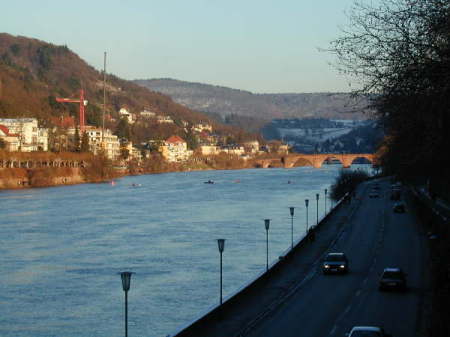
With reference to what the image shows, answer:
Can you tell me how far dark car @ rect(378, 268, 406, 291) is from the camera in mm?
20250

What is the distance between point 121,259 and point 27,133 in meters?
87.1

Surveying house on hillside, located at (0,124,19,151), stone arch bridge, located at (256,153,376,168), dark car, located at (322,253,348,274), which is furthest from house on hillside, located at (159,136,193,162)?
dark car, located at (322,253,348,274)

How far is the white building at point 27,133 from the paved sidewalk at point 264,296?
83.9m

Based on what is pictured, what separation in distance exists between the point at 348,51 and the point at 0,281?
54.8ft

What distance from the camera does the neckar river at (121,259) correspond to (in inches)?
840

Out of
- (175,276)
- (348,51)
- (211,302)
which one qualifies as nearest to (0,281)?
(175,276)

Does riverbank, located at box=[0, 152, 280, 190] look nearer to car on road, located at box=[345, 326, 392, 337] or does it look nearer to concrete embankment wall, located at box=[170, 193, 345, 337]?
concrete embankment wall, located at box=[170, 193, 345, 337]

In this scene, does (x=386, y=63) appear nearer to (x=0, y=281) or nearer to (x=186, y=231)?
(x=0, y=281)

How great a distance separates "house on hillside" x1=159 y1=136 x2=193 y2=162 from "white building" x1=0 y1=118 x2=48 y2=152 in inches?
1812

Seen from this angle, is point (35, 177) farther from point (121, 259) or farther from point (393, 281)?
point (393, 281)

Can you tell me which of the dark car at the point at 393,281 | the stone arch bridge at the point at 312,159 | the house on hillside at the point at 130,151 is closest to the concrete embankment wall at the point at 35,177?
the house on hillside at the point at 130,151

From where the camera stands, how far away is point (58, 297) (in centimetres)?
2367

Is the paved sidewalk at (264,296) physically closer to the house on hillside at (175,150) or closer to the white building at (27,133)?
the white building at (27,133)

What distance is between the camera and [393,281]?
20.3 m
